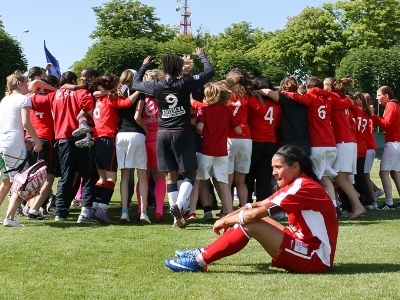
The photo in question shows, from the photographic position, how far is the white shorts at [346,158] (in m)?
11.2

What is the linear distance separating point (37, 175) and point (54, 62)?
660 cm

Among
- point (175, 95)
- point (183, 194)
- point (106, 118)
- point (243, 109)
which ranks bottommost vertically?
point (183, 194)

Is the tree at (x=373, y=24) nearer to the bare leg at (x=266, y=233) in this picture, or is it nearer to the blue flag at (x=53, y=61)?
the blue flag at (x=53, y=61)

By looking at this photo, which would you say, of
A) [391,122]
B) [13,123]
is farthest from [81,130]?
[391,122]

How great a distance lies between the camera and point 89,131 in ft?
32.0

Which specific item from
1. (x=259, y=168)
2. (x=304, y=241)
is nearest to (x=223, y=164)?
(x=259, y=168)

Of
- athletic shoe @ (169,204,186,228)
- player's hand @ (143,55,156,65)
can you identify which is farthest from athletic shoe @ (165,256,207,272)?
player's hand @ (143,55,156,65)

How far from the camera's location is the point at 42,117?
34.7 ft

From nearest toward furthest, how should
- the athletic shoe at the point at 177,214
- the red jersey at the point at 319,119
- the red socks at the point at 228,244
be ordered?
the red socks at the point at 228,244
the athletic shoe at the point at 177,214
the red jersey at the point at 319,119

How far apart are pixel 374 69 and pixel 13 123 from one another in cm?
4239

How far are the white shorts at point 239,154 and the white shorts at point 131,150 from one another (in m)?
→ 1.30

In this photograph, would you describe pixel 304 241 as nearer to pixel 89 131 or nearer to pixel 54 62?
pixel 89 131

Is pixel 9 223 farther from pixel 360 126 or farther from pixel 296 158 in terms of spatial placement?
pixel 360 126

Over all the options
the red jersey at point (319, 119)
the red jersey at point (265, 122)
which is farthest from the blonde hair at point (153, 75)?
the red jersey at point (319, 119)
